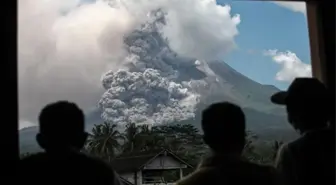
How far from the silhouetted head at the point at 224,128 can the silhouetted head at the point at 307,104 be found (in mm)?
178

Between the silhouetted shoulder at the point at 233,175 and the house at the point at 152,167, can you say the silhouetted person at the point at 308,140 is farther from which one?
the house at the point at 152,167

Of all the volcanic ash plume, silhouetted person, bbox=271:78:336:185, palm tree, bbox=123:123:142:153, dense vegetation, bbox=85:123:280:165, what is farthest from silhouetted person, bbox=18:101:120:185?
the volcanic ash plume

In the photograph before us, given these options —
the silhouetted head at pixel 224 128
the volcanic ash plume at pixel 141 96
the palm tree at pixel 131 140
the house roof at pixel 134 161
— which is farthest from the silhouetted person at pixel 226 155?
the volcanic ash plume at pixel 141 96

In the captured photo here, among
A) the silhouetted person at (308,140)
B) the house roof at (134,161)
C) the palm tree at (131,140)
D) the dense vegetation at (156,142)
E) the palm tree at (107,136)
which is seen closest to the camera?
the silhouetted person at (308,140)

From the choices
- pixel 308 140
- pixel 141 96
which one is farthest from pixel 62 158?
pixel 141 96

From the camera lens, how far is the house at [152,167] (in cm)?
177

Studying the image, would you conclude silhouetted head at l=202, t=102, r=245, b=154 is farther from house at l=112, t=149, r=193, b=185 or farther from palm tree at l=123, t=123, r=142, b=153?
palm tree at l=123, t=123, r=142, b=153

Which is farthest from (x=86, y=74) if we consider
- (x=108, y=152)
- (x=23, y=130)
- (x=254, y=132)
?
(x=23, y=130)

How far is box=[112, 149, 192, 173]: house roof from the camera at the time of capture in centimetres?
173

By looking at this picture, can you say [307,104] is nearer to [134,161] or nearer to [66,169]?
[66,169]

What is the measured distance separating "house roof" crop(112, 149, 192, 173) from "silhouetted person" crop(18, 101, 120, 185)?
19.7 inches

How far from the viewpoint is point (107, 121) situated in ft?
10.7

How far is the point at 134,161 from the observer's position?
206 cm
